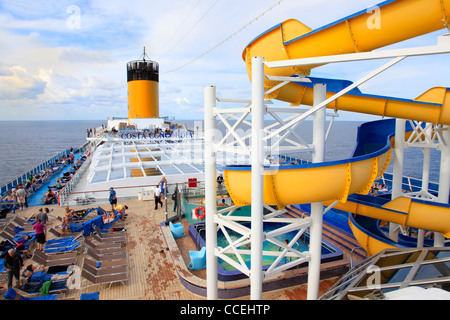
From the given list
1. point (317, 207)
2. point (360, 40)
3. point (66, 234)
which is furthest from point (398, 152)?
point (66, 234)

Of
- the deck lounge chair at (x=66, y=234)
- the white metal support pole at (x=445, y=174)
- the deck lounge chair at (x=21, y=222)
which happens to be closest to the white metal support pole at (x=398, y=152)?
the white metal support pole at (x=445, y=174)

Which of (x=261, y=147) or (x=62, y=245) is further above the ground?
(x=261, y=147)

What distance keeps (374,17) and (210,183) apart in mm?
4555

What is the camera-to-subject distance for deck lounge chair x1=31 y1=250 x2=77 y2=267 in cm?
905

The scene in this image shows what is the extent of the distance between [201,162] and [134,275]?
13988 mm

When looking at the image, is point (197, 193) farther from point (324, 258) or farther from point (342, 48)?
point (342, 48)

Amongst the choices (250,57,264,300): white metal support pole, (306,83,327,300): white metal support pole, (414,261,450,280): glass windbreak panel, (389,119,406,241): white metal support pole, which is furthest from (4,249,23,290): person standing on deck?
(389,119,406,241): white metal support pole

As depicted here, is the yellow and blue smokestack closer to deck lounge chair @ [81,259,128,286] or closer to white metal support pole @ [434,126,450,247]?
deck lounge chair @ [81,259,128,286]

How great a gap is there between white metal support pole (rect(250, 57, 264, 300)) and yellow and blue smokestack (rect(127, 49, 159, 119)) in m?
36.4

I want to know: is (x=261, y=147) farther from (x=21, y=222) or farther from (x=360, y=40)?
(x=21, y=222)

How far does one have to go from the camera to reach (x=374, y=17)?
164 inches

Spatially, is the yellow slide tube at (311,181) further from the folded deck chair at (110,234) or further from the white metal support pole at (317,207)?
the folded deck chair at (110,234)

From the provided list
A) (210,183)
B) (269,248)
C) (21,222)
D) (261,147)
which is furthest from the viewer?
(21,222)

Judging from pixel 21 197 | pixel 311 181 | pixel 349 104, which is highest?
pixel 349 104
